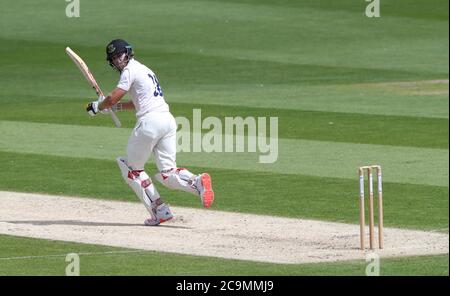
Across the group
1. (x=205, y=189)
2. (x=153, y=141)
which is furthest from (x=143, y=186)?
(x=205, y=189)

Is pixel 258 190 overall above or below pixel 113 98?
above

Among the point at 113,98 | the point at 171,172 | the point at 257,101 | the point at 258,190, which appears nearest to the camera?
the point at 113,98

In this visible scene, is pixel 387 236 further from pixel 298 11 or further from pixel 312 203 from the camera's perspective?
pixel 298 11

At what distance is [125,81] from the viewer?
46.9 ft

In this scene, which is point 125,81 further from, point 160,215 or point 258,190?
point 258,190

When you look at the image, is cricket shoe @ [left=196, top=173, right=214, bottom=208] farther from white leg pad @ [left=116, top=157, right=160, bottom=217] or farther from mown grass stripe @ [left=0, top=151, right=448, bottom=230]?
mown grass stripe @ [left=0, top=151, right=448, bottom=230]

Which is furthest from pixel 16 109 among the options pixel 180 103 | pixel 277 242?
pixel 277 242

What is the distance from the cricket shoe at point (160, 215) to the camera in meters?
14.3

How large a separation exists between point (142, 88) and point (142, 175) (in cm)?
98

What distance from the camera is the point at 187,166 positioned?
18406mm

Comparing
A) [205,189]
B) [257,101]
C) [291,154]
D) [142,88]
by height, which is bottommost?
[205,189]

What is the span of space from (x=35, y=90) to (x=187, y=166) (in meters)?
8.96

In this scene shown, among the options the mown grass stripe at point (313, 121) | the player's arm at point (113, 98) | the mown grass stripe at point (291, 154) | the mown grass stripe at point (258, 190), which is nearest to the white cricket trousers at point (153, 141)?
the player's arm at point (113, 98)

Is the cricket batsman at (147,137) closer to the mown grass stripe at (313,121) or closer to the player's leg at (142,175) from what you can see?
the player's leg at (142,175)
